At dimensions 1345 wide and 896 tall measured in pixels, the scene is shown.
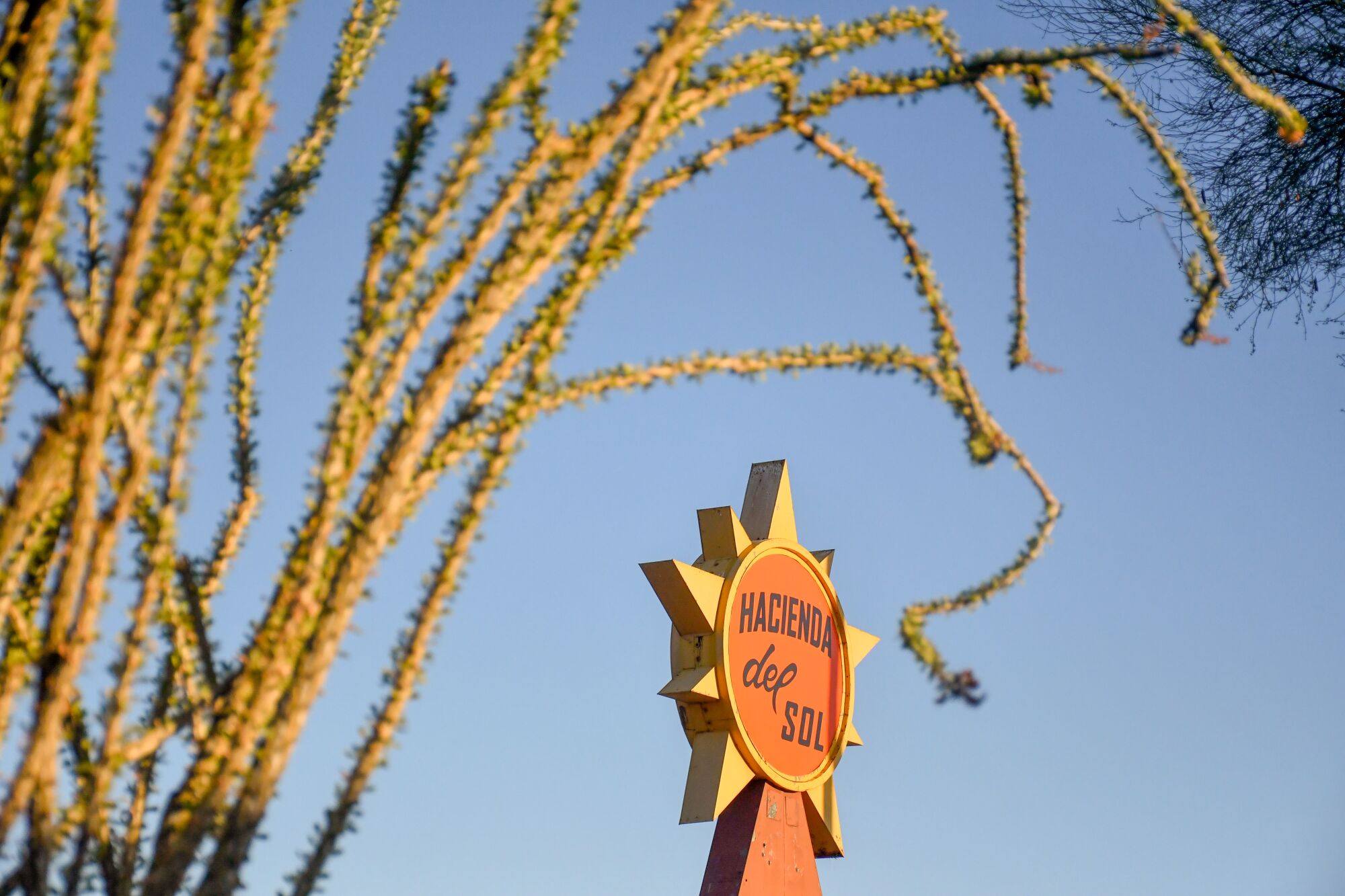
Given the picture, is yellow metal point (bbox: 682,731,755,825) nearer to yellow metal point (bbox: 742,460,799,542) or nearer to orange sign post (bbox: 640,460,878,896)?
→ orange sign post (bbox: 640,460,878,896)

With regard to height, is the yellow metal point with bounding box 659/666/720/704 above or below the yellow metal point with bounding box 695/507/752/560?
below

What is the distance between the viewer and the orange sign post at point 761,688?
20.0ft

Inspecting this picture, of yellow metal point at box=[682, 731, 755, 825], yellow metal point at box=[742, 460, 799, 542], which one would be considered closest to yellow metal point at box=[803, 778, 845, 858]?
yellow metal point at box=[682, 731, 755, 825]

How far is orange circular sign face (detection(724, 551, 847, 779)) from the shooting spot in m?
6.29

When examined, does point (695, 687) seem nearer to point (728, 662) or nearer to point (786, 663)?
point (728, 662)

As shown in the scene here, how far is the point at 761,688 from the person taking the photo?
21.0 ft

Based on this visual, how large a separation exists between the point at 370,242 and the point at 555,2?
1.44 ft

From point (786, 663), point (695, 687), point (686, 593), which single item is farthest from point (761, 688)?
point (686, 593)

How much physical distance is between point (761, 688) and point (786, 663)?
29cm

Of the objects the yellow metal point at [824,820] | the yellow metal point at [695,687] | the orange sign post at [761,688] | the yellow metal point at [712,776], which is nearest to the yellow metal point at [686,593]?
the orange sign post at [761,688]

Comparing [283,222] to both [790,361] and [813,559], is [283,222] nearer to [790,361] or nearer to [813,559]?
[790,361]

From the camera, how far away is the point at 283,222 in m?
2.41

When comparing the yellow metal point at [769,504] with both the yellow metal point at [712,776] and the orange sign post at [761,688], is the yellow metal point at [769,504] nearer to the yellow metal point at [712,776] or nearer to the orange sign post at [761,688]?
the orange sign post at [761,688]

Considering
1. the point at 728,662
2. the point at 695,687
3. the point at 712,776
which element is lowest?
the point at 712,776
